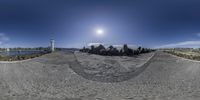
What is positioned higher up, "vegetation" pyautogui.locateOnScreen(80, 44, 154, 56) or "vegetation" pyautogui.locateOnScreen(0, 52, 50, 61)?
"vegetation" pyautogui.locateOnScreen(80, 44, 154, 56)

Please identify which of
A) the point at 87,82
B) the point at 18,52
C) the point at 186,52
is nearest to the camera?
the point at 18,52

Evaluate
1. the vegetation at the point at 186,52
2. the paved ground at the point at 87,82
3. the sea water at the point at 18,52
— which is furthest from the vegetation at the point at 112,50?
the sea water at the point at 18,52

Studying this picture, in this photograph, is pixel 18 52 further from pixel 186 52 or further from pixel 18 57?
pixel 186 52

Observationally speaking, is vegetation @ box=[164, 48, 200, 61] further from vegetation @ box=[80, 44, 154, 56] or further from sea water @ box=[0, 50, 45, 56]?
sea water @ box=[0, 50, 45, 56]

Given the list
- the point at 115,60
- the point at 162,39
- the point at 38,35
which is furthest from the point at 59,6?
the point at 162,39

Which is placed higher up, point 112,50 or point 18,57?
point 112,50

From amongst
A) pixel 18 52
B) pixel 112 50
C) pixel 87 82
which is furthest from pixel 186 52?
pixel 18 52

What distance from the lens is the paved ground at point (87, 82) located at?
4.95 m

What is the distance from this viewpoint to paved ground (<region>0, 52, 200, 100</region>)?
16.3ft

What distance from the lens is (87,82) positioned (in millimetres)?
5250

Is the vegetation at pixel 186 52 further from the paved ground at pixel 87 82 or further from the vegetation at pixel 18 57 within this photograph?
the vegetation at pixel 18 57

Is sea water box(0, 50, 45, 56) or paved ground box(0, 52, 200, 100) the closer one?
sea water box(0, 50, 45, 56)

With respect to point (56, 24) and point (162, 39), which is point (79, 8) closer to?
point (56, 24)

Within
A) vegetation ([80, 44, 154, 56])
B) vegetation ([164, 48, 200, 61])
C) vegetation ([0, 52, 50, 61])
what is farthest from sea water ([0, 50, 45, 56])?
vegetation ([164, 48, 200, 61])
